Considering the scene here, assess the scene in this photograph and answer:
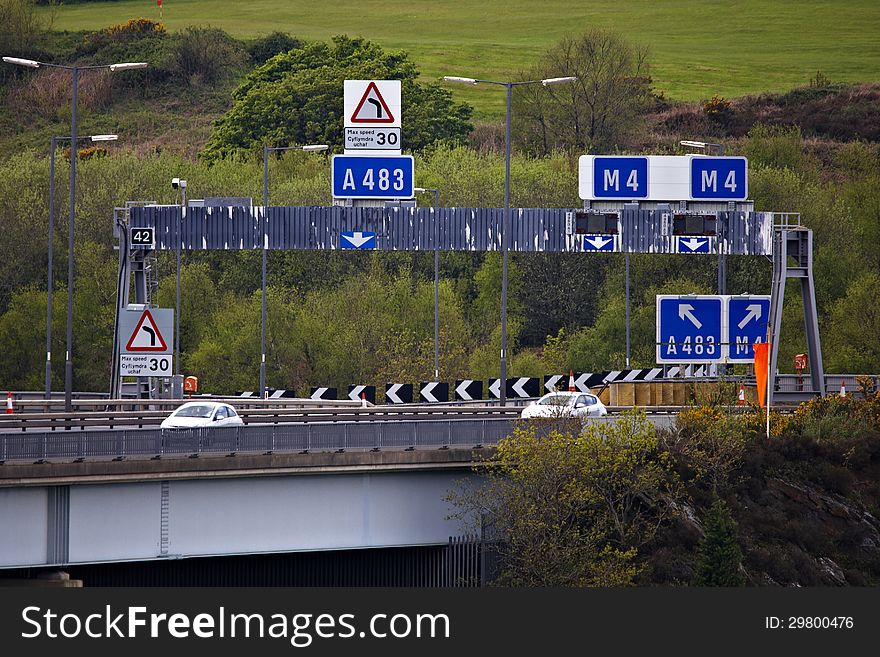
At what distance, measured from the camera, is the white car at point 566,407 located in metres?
48.6

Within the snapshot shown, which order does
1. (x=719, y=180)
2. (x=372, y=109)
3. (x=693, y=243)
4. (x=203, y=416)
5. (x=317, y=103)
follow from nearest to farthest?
(x=203, y=416), (x=693, y=243), (x=719, y=180), (x=372, y=109), (x=317, y=103)

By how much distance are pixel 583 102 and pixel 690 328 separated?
86684 millimetres

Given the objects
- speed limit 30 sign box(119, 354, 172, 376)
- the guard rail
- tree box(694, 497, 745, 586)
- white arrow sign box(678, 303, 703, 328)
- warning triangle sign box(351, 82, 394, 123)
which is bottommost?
tree box(694, 497, 745, 586)

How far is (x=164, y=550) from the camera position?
40781 millimetres

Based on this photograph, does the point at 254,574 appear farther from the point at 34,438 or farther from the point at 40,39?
the point at 40,39

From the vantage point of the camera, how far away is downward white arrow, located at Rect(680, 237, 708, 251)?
5962 centimetres

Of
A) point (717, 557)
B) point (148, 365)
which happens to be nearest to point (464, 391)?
point (148, 365)

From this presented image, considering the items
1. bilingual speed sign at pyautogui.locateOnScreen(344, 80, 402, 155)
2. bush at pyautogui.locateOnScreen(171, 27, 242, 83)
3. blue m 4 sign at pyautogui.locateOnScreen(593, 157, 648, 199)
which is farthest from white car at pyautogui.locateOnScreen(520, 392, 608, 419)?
bush at pyautogui.locateOnScreen(171, 27, 242, 83)

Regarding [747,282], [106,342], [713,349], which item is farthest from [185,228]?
[747,282]

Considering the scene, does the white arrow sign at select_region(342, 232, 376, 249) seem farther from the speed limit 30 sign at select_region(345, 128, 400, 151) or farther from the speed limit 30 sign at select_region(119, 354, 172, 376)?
the speed limit 30 sign at select_region(119, 354, 172, 376)

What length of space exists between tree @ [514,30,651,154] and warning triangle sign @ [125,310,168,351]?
325ft

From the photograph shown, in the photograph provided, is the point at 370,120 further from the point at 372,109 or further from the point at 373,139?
the point at 373,139

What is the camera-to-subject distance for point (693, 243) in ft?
197

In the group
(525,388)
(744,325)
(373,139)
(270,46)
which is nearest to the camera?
(744,325)
